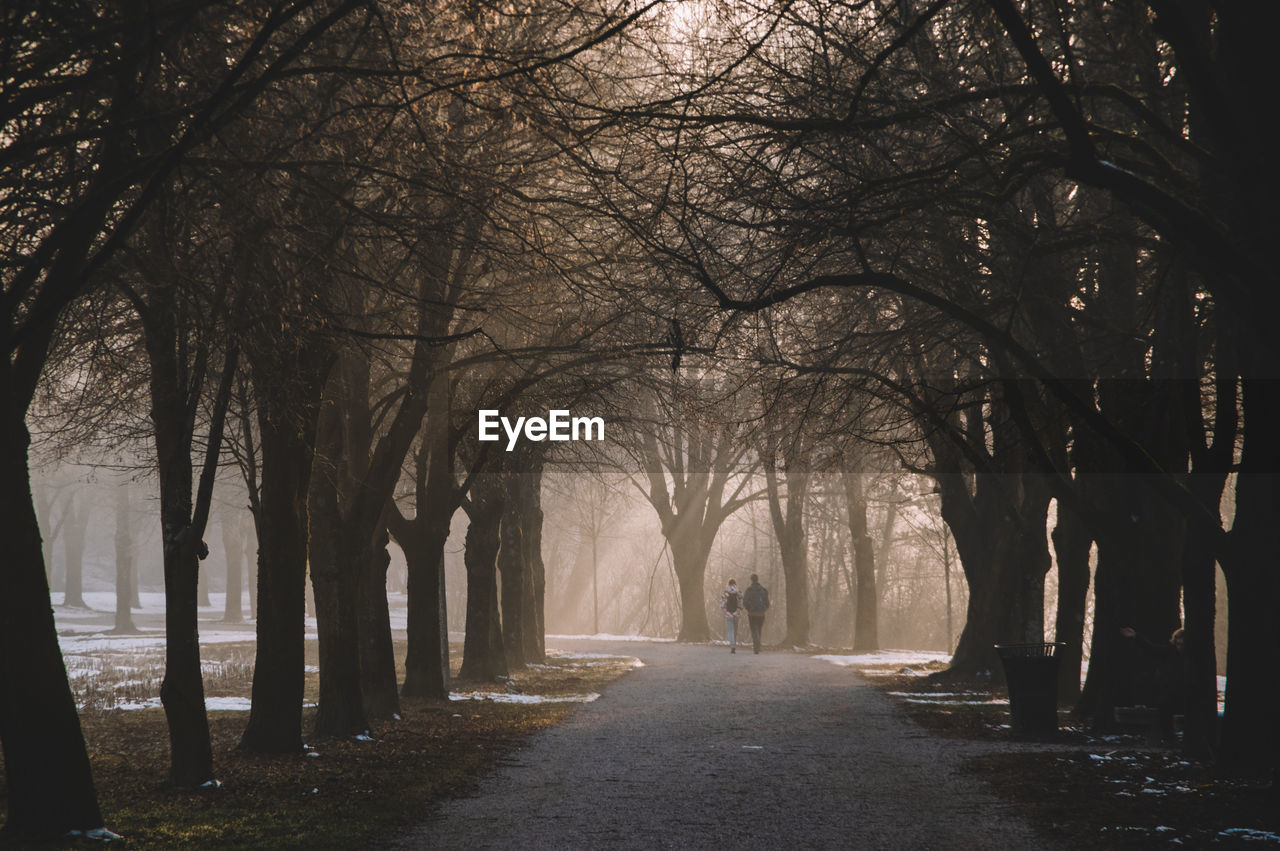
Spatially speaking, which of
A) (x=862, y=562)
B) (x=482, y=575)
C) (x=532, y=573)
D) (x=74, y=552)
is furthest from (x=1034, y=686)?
(x=74, y=552)

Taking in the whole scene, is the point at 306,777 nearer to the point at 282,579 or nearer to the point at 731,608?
the point at 282,579

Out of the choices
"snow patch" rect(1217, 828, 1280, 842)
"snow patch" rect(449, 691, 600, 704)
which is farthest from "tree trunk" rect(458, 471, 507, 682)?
"snow patch" rect(1217, 828, 1280, 842)

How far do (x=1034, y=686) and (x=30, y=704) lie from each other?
982 cm

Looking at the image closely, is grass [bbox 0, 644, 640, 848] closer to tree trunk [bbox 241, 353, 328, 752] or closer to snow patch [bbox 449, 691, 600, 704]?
tree trunk [bbox 241, 353, 328, 752]

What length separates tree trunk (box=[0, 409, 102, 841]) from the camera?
7273 mm

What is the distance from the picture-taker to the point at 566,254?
12086mm

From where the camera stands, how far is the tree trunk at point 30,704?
23.9ft

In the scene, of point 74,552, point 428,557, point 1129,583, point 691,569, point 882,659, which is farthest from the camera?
point 74,552

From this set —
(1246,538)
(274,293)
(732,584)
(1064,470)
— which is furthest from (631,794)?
(732,584)

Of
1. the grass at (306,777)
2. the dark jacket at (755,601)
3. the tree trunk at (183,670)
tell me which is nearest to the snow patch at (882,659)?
the dark jacket at (755,601)

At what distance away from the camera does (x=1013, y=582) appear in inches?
805

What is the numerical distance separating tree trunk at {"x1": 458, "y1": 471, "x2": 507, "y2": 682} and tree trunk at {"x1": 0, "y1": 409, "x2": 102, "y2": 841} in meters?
13.3

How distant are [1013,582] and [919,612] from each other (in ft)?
92.2

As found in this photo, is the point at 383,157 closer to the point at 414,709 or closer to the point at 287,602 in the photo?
the point at 287,602
